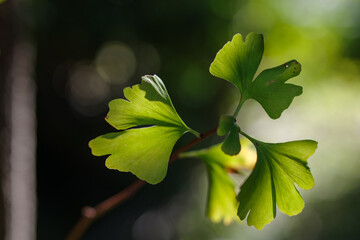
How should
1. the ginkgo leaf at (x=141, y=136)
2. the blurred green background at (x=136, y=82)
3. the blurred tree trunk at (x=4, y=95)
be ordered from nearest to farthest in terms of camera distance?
1. the ginkgo leaf at (x=141, y=136)
2. the blurred tree trunk at (x=4, y=95)
3. the blurred green background at (x=136, y=82)

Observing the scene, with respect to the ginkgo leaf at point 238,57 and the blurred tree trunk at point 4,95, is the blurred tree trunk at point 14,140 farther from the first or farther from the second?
the ginkgo leaf at point 238,57

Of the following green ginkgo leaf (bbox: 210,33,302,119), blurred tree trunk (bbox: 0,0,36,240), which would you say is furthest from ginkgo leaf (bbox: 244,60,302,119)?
blurred tree trunk (bbox: 0,0,36,240)

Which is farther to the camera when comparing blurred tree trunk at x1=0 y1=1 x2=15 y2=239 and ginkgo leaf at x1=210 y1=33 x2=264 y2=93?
blurred tree trunk at x1=0 y1=1 x2=15 y2=239

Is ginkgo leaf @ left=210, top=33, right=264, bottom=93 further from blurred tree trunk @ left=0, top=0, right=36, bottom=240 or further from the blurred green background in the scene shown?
the blurred green background

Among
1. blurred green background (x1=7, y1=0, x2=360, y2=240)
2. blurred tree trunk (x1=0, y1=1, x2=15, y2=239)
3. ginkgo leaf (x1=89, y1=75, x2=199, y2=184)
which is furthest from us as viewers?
blurred green background (x1=7, y1=0, x2=360, y2=240)

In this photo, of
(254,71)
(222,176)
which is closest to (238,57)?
(254,71)

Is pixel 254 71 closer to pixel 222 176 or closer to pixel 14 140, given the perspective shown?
pixel 222 176

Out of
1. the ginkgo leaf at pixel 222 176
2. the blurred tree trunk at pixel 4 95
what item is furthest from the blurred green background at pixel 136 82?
the ginkgo leaf at pixel 222 176
